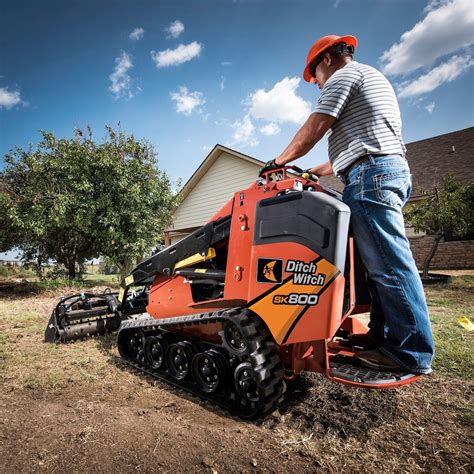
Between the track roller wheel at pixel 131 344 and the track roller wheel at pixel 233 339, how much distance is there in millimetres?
1656

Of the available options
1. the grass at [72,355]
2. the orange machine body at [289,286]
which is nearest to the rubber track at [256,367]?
the orange machine body at [289,286]

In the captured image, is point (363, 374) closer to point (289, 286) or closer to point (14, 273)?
point (289, 286)

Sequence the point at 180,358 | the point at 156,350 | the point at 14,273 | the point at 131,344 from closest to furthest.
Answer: the point at 180,358 → the point at 156,350 → the point at 131,344 → the point at 14,273

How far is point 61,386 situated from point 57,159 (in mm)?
10707

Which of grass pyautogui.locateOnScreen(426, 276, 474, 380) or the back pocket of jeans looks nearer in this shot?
the back pocket of jeans

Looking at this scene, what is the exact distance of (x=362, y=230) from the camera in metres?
2.43


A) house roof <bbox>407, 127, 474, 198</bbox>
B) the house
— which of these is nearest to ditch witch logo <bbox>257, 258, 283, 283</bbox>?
the house

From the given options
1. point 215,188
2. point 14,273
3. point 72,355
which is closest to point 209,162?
point 215,188

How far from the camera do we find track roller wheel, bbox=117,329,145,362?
4.15m

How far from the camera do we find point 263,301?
8.70ft

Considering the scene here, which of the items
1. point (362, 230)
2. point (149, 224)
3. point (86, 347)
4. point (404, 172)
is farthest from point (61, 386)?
point (149, 224)

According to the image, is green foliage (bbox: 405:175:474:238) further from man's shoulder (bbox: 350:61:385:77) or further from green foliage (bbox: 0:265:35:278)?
green foliage (bbox: 0:265:35:278)

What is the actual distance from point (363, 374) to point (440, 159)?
1926cm

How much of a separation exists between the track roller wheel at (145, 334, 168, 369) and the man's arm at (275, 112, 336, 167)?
2.51 metres
